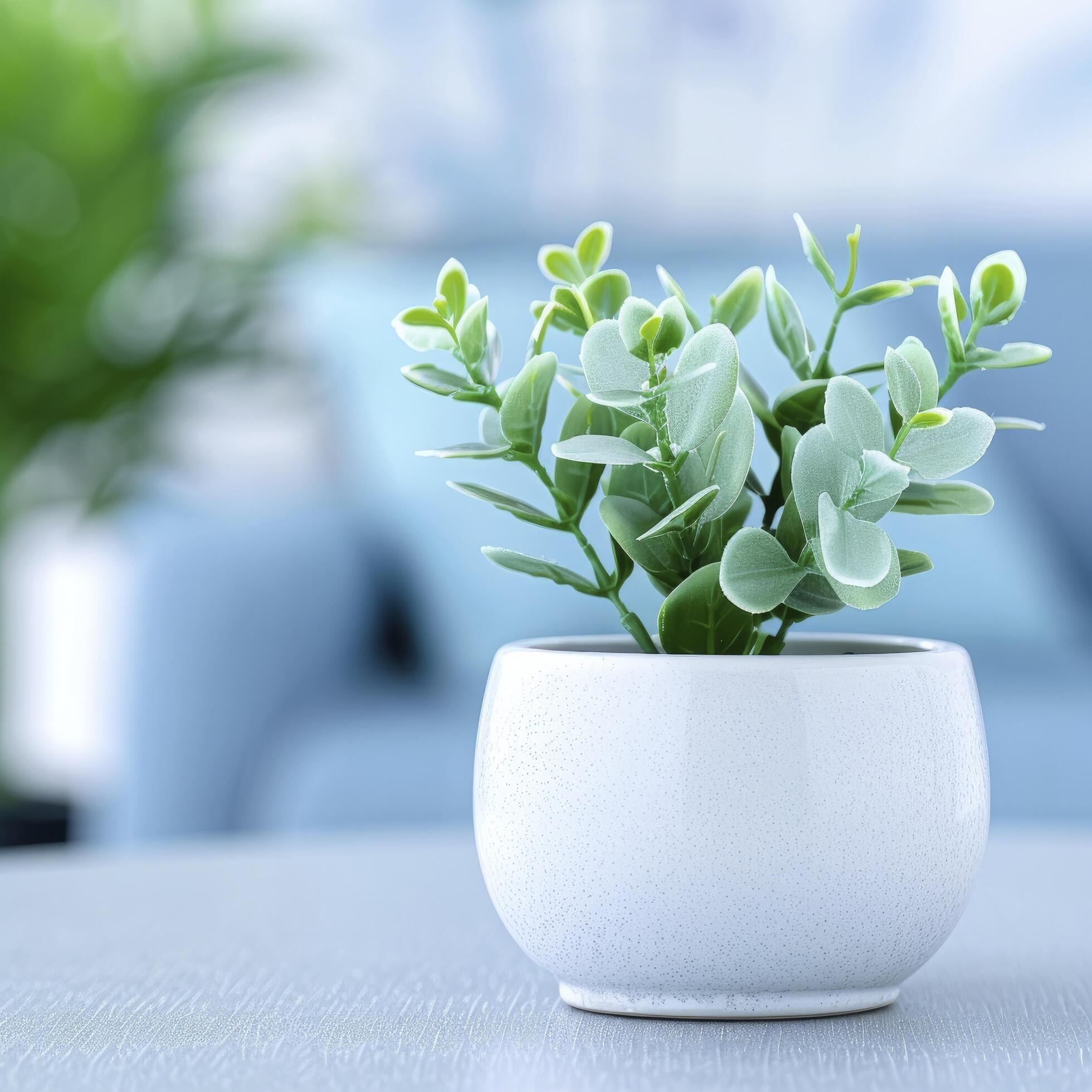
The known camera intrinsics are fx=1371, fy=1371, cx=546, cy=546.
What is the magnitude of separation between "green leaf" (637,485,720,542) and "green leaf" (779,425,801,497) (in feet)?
0.12

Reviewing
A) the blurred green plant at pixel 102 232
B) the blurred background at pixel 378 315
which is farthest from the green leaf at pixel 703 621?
the blurred green plant at pixel 102 232

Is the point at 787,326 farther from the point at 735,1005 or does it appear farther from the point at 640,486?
the point at 735,1005

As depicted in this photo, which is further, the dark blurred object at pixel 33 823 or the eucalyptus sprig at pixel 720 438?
the dark blurred object at pixel 33 823

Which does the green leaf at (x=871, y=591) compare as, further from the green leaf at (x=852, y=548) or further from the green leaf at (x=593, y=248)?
the green leaf at (x=593, y=248)

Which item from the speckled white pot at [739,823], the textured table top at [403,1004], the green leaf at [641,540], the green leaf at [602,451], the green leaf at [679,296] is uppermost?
the green leaf at [679,296]

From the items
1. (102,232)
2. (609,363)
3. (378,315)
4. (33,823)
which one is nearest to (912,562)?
(609,363)

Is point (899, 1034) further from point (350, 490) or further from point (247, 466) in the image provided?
point (247, 466)

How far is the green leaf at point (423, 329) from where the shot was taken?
17.0 inches

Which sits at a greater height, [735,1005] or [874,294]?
[874,294]

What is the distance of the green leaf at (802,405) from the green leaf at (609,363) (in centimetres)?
7

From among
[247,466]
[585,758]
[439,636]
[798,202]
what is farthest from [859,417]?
[247,466]

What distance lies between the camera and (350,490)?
6.42ft

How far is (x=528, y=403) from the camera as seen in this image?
0.43 metres

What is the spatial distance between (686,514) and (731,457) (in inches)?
1.0
